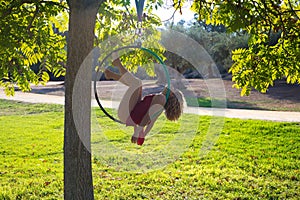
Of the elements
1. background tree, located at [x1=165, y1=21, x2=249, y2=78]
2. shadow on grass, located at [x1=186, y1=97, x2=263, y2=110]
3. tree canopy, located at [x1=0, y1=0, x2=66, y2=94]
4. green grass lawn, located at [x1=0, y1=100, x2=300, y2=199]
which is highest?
background tree, located at [x1=165, y1=21, x2=249, y2=78]

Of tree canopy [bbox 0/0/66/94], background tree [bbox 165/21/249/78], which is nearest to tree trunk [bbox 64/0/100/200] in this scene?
tree canopy [bbox 0/0/66/94]

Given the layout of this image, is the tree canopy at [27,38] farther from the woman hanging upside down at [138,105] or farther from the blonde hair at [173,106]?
the blonde hair at [173,106]

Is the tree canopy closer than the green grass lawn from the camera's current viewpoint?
Yes

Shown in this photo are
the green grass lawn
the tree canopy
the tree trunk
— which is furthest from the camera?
the green grass lawn

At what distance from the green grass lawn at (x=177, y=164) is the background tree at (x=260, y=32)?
168 centimetres

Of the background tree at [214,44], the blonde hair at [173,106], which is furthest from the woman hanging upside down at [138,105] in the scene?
the background tree at [214,44]

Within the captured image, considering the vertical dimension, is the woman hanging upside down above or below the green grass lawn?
above

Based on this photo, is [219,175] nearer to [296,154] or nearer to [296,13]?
[296,154]

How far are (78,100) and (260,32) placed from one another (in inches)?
70.9

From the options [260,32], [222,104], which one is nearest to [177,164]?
[260,32]

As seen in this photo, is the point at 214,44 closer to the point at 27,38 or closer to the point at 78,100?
the point at 27,38

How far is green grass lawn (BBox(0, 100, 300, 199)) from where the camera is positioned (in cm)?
507

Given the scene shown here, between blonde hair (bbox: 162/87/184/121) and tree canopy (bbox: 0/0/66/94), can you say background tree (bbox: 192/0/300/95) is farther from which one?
tree canopy (bbox: 0/0/66/94)

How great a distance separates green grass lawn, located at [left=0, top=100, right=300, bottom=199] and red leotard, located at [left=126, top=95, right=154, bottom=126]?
149cm
